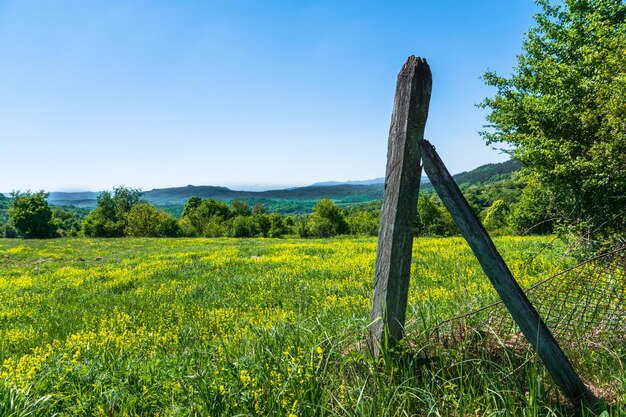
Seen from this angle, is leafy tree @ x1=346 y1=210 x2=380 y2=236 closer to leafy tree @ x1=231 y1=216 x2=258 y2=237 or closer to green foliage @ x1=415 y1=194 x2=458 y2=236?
green foliage @ x1=415 y1=194 x2=458 y2=236

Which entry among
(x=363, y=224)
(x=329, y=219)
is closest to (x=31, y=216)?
(x=329, y=219)

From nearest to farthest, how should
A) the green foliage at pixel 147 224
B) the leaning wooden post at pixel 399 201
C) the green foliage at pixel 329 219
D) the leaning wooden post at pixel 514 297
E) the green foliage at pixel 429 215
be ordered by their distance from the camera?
the leaning wooden post at pixel 514 297 < the leaning wooden post at pixel 399 201 < the green foliage at pixel 429 215 < the green foliage at pixel 147 224 < the green foliage at pixel 329 219

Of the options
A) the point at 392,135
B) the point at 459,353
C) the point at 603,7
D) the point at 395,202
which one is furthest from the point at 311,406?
the point at 603,7

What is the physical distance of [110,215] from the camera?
82938 mm

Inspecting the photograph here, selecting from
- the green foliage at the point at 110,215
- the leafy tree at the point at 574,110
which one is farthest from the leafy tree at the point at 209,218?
the leafy tree at the point at 574,110

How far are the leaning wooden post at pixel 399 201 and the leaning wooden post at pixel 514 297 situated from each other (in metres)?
0.21

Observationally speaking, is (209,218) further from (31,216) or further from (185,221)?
(31,216)

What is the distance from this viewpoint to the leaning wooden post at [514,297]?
209cm

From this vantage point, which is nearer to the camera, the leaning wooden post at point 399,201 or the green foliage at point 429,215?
the leaning wooden post at point 399,201

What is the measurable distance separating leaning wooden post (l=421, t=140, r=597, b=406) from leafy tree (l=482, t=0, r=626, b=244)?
443 centimetres

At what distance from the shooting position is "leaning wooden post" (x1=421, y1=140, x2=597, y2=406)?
209cm

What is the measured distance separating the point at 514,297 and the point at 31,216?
312 feet

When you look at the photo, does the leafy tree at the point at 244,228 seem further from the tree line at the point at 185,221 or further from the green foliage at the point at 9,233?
the green foliage at the point at 9,233

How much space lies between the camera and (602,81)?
9.52m
